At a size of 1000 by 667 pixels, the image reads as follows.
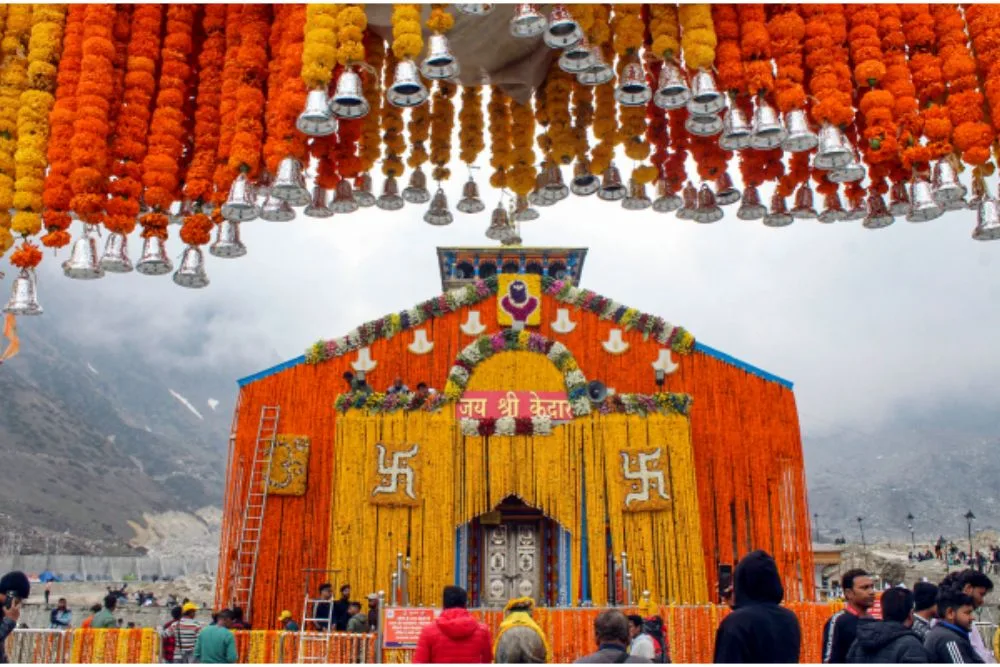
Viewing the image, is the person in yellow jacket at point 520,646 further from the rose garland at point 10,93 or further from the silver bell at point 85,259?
the rose garland at point 10,93

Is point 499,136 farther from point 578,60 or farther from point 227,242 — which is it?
point 227,242

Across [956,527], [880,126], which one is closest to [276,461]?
[880,126]

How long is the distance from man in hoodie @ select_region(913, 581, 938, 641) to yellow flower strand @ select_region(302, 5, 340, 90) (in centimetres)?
580

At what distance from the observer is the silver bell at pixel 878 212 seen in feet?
27.0

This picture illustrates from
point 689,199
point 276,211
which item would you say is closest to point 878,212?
point 689,199

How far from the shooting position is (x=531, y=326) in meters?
19.7

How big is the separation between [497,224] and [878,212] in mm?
3813

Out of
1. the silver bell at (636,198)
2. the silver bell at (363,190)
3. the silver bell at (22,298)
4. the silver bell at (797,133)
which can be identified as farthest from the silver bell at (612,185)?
the silver bell at (22,298)

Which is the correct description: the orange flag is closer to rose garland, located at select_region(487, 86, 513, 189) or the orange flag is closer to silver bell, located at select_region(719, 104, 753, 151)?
rose garland, located at select_region(487, 86, 513, 189)

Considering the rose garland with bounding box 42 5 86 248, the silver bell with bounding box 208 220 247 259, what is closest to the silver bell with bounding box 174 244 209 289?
the silver bell with bounding box 208 220 247 259

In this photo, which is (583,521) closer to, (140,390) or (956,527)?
(956,527)

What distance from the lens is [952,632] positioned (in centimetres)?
561

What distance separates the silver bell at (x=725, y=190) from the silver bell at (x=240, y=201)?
4341 millimetres

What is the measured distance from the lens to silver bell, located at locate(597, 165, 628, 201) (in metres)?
8.73
